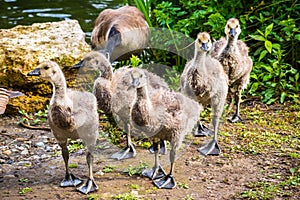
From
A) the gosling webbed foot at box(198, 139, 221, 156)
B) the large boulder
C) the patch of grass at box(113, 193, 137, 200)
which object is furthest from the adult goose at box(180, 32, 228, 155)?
the large boulder

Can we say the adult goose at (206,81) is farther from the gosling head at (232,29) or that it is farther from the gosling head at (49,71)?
the gosling head at (49,71)

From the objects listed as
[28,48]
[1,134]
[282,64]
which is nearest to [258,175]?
[282,64]

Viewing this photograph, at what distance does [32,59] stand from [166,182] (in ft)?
9.35

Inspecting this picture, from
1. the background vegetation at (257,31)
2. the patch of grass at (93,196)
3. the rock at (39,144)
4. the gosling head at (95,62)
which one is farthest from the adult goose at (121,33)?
the patch of grass at (93,196)

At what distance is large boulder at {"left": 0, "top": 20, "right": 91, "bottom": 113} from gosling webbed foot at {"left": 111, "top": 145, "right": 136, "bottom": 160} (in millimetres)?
1725

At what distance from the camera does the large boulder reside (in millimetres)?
6906

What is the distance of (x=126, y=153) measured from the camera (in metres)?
5.68

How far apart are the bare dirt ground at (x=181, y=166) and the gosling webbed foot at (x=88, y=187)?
1.8 inches

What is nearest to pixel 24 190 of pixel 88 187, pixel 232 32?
pixel 88 187

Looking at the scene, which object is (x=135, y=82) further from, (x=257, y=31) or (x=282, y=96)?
(x=257, y=31)

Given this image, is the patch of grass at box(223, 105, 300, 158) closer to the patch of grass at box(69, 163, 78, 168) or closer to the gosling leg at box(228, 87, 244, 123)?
the gosling leg at box(228, 87, 244, 123)

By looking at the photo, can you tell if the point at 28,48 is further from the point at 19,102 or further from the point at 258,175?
the point at 258,175

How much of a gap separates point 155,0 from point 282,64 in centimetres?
214

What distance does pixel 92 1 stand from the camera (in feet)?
37.9
